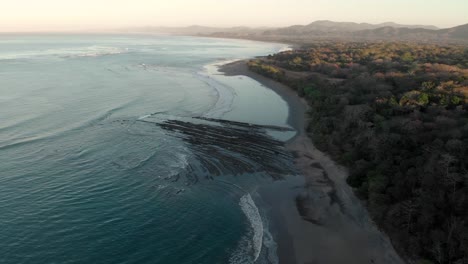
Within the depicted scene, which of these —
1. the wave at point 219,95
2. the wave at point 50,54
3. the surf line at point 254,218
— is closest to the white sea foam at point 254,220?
the surf line at point 254,218

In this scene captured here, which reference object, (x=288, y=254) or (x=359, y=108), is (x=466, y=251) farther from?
(x=359, y=108)

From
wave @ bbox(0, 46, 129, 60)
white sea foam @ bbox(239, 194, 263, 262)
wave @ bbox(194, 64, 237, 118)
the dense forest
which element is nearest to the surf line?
white sea foam @ bbox(239, 194, 263, 262)

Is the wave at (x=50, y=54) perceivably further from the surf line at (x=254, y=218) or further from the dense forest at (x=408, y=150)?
the surf line at (x=254, y=218)

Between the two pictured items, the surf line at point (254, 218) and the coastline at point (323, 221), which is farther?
the surf line at point (254, 218)

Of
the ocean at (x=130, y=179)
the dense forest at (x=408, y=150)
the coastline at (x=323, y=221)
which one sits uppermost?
the dense forest at (x=408, y=150)

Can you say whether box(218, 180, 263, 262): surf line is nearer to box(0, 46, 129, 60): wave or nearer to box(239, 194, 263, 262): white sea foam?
box(239, 194, 263, 262): white sea foam

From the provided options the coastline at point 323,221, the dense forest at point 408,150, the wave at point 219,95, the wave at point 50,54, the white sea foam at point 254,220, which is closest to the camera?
the dense forest at point 408,150

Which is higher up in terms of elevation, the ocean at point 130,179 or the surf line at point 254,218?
the ocean at point 130,179
